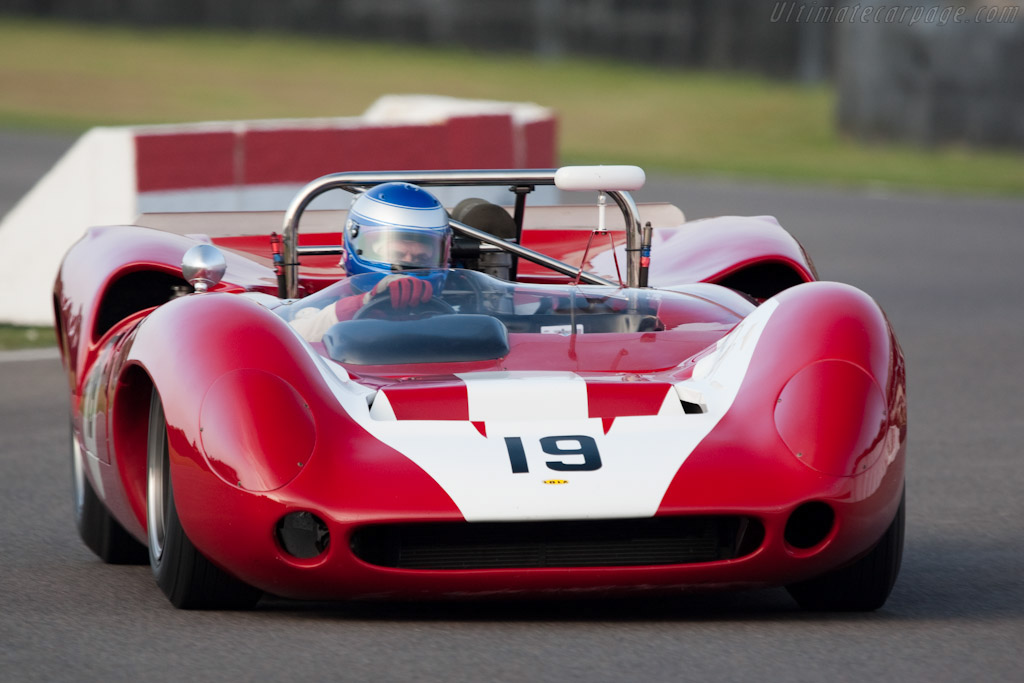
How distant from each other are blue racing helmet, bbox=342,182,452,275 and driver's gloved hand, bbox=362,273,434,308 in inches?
10.4

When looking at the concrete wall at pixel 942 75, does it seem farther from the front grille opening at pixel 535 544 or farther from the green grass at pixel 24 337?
the front grille opening at pixel 535 544

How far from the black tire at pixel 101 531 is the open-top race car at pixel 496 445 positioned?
24 cm

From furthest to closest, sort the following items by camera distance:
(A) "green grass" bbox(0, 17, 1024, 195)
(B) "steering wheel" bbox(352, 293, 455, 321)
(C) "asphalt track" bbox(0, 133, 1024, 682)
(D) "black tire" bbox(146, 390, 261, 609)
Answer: (A) "green grass" bbox(0, 17, 1024, 195) → (B) "steering wheel" bbox(352, 293, 455, 321) → (D) "black tire" bbox(146, 390, 261, 609) → (C) "asphalt track" bbox(0, 133, 1024, 682)

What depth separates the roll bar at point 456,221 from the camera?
5.74 m

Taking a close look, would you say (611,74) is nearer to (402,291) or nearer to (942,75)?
(942,75)

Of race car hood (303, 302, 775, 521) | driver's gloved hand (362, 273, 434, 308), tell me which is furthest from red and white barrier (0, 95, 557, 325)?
race car hood (303, 302, 775, 521)

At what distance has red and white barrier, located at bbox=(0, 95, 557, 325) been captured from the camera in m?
10.7

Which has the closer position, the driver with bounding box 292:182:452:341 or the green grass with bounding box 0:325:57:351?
the driver with bounding box 292:182:452:341

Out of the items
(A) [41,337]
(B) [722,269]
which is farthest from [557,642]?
(A) [41,337]

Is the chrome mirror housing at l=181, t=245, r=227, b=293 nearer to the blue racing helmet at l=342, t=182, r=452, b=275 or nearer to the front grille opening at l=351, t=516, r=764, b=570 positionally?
the blue racing helmet at l=342, t=182, r=452, b=275

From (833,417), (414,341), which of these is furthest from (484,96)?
(833,417)

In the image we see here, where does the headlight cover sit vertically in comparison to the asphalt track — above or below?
above

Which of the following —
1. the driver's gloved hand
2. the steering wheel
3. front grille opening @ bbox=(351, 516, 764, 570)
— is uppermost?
the driver's gloved hand

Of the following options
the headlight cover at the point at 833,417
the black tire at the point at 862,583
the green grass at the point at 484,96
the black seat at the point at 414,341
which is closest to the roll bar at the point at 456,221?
the black seat at the point at 414,341
